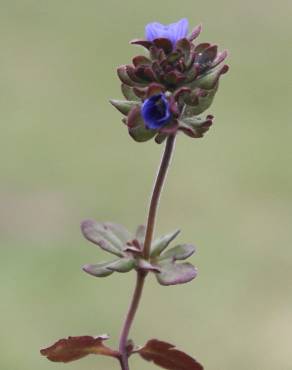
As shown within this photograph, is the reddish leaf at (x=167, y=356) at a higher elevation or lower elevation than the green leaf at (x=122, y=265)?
Answer: lower

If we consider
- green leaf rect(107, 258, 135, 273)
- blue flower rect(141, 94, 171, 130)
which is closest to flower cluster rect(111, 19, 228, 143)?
blue flower rect(141, 94, 171, 130)

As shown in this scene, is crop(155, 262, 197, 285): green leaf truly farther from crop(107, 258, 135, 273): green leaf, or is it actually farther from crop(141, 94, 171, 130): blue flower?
crop(141, 94, 171, 130): blue flower

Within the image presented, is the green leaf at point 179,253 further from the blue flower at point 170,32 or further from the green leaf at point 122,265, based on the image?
the blue flower at point 170,32

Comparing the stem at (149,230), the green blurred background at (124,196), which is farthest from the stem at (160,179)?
the green blurred background at (124,196)

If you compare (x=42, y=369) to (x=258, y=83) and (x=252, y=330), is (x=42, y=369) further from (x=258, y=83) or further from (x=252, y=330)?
(x=258, y=83)

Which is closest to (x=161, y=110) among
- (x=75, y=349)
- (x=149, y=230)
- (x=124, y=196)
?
(x=149, y=230)

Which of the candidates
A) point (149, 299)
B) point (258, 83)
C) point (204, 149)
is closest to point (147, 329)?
point (149, 299)
